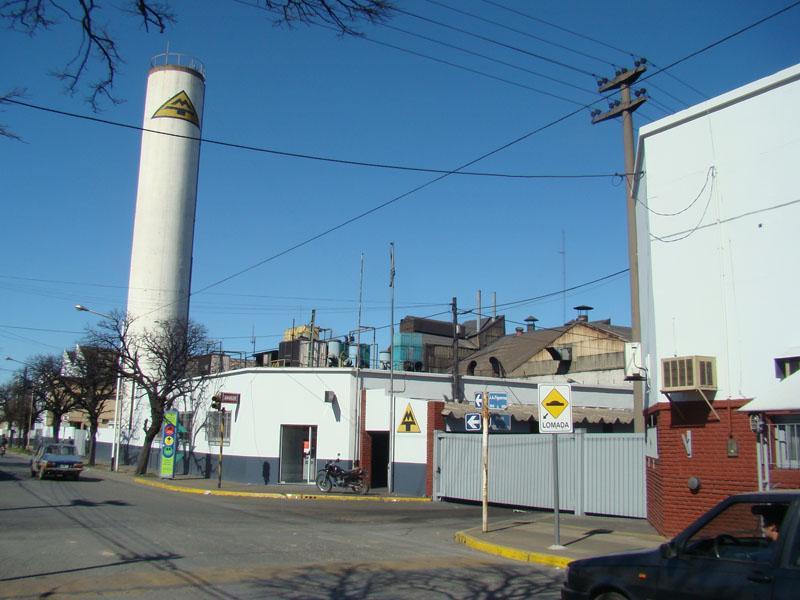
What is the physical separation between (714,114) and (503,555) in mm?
8911

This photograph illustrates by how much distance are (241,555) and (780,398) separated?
8.61 metres

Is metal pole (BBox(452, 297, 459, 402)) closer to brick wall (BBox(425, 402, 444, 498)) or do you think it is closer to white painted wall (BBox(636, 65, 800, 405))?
brick wall (BBox(425, 402, 444, 498))

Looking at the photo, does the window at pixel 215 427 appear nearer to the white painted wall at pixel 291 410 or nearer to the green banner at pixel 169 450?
the white painted wall at pixel 291 410

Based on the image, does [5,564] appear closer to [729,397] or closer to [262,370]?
[729,397]

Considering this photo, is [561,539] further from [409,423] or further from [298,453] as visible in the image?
[298,453]

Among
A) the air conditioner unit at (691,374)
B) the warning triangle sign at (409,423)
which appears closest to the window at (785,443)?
the air conditioner unit at (691,374)

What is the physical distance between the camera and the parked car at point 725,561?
5316 mm

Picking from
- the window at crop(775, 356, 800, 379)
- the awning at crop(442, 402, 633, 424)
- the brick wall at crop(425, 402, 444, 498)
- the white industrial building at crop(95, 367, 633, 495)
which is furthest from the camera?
the white industrial building at crop(95, 367, 633, 495)

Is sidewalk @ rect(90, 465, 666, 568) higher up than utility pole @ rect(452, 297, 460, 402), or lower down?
lower down

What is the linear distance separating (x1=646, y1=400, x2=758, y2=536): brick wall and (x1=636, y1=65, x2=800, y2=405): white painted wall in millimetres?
549

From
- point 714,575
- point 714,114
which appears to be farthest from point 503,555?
point 714,114

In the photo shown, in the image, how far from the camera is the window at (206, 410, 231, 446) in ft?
104

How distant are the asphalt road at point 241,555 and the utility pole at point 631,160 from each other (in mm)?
4751

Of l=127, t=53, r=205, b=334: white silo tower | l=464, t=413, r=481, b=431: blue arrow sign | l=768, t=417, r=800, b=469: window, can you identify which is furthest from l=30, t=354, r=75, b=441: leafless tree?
l=768, t=417, r=800, b=469: window
